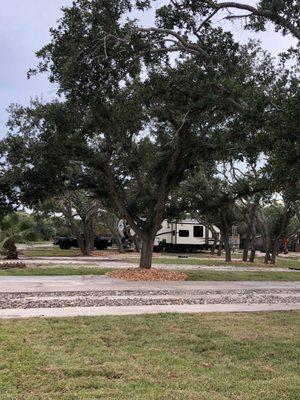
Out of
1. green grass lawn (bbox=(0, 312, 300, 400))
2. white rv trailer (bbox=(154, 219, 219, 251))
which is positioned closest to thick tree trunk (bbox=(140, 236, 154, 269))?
green grass lawn (bbox=(0, 312, 300, 400))

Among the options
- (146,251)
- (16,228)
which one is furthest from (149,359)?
(16,228)

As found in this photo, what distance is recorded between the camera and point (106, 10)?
996cm

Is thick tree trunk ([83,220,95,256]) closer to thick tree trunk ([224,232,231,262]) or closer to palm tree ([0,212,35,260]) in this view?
thick tree trunk ([224,232,231,262])

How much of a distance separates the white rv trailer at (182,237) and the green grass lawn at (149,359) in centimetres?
3750

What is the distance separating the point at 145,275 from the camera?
18281 millimetres

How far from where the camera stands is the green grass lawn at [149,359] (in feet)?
17.2

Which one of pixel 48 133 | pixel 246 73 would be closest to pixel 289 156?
pixel 246 73

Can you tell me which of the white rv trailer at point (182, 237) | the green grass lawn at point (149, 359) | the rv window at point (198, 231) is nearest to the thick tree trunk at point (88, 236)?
Result: the white rv trailer at point (182, 237)

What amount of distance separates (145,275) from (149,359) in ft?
38.8

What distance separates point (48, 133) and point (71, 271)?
599cm

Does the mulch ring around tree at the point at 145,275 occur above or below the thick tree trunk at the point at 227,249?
below

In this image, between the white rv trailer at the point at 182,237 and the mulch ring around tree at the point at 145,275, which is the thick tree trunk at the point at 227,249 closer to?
the mulch ring around tree at the point at 145,275

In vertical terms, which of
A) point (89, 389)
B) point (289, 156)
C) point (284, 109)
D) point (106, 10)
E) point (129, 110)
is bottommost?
point (89, 389)

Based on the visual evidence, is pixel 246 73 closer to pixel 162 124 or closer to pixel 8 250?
pixel 162 124
